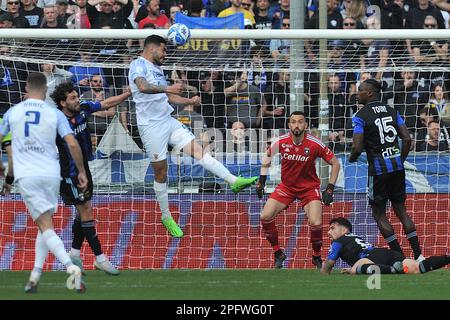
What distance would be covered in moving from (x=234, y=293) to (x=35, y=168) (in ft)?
7.85

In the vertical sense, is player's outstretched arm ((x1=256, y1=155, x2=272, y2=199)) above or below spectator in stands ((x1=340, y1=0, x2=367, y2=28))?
below

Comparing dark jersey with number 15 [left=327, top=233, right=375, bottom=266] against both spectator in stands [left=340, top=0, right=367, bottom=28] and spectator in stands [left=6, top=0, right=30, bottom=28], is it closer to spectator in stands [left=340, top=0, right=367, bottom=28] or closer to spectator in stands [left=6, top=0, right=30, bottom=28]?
spectator in stands [left=340, top=0, right=367, bottom=28]

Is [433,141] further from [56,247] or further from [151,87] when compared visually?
[56,247]

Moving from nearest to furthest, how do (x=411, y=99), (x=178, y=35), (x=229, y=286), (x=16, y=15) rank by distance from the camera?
(x=229, y=286) → (x=178, y=35) → (x=411, y=99) → (x=16, y=15)

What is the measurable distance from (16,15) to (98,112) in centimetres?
307

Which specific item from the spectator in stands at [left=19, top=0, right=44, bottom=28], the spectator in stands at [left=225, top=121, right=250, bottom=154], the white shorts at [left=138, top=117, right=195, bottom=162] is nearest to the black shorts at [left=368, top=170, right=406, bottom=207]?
the white shorts at [left=138, top=117, right=195, bottom=162]

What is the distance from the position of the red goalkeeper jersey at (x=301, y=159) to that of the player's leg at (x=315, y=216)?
0.13 m

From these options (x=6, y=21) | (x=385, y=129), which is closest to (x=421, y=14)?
(x=385, y=129)

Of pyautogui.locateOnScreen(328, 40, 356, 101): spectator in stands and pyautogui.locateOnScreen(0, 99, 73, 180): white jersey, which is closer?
pyautogui.locateOnScreen(0, 99, 73, 180): white jersey

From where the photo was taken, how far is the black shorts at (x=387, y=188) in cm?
1491

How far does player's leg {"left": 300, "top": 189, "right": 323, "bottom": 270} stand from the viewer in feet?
49.4

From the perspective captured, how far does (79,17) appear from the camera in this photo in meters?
19.5

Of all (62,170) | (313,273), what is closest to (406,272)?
(313,273)

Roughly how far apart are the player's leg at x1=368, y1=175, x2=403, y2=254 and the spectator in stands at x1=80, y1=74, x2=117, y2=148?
452 cm
